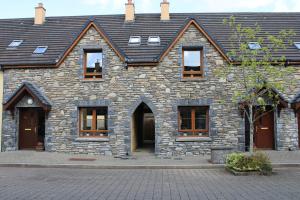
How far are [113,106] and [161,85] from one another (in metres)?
2.63

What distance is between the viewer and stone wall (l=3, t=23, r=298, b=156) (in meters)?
16.1

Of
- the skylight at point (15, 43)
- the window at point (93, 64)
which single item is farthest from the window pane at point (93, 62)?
the skylight at point (15, 43)

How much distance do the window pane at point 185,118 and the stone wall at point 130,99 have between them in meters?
0.45

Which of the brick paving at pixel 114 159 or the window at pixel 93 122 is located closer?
the brick paving at pixel 114 159

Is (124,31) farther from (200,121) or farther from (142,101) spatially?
(200,121)

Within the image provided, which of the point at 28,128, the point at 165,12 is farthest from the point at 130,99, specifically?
the point at 165,12

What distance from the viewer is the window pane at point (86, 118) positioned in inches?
667

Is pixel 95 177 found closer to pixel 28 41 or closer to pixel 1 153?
pixel 1 153

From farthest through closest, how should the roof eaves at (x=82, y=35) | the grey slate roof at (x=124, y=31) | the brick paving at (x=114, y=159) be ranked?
the grey slate roof at (x=124, y=31)
the roof eaves at (x=82, y=35)
the brick paving at (x=114, y=159)

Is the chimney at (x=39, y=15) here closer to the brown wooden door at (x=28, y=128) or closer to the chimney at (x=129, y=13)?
the chimney at (x=129, y=13)

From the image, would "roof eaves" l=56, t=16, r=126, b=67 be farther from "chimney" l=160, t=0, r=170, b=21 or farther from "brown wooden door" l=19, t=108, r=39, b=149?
"chimney" l=160, t=0, r=170, b=21

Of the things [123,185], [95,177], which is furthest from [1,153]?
[123,185]

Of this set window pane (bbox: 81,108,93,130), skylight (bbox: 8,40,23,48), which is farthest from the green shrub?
skylight (bbox: 8,40,23,48)

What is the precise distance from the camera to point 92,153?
16.4 m
